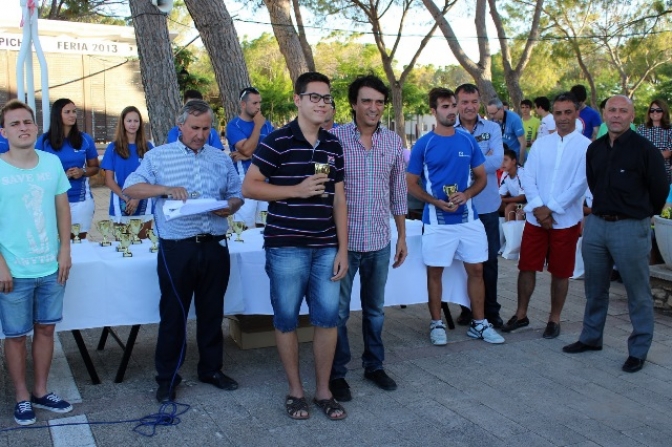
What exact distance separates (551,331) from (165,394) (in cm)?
307

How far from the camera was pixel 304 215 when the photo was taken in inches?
156

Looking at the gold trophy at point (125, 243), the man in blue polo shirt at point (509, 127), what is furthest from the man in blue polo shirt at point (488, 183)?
the man in blue polo shirt at point (509, 127)

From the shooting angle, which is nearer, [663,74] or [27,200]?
[27,200]

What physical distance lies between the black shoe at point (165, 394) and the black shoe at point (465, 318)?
270 cm

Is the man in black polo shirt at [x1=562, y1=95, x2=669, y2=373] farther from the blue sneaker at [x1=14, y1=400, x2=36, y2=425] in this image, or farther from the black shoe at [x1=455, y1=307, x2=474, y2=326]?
the blue sneaker at [x1=14, y1=400, x2=36, y2=425]

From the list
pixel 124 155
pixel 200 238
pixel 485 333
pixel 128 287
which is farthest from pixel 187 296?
pixel 124 155

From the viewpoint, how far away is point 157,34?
27.5 ft

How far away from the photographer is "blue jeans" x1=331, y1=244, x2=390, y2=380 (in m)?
4.43

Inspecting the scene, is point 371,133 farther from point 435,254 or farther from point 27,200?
point 27,200

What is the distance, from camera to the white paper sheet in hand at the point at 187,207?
4.09 meters

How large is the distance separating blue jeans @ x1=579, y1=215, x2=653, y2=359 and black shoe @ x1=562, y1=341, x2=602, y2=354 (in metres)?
0.18

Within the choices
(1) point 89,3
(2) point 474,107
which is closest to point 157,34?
(2) point 474,107

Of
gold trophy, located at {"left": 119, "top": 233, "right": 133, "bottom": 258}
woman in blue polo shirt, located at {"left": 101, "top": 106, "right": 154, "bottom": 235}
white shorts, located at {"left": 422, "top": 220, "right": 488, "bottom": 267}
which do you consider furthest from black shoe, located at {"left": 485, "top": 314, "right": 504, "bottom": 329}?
woman in blue polo shirt, located at {"left": 101, "top": 106, "right": 154, "bottom": 235}

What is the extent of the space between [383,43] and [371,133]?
68.7 feet
